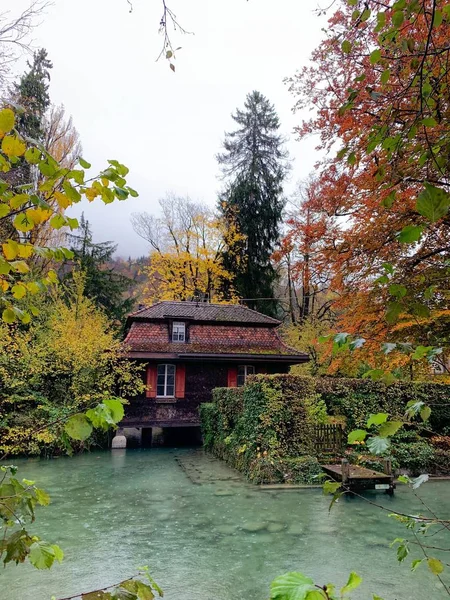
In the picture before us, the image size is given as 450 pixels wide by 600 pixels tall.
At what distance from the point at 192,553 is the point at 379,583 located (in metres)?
2.39

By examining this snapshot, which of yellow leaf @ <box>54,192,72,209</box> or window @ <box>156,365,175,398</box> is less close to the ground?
yellow leaf @ <box>54,192,72,209</box>

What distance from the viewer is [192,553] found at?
5.85m

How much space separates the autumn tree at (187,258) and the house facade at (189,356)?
7.32 m

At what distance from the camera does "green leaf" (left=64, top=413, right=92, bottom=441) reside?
1.36 metres

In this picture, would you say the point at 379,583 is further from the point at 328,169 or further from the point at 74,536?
the point at 328,169

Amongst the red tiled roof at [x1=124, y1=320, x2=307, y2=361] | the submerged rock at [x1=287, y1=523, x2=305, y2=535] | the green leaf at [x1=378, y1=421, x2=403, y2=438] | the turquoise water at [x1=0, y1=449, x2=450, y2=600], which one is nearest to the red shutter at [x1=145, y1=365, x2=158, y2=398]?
the red tiled roof at [x1=124, y1=320, x2=307, y2=361]

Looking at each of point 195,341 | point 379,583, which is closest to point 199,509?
point 379,583

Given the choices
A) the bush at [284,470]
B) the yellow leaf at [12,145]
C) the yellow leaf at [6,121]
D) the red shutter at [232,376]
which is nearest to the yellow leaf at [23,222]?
the yellow leaf at [12,145]

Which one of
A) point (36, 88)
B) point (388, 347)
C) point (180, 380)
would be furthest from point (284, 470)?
point (36, 88)

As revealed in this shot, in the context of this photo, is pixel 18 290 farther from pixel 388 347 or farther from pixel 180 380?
pixel 180 380

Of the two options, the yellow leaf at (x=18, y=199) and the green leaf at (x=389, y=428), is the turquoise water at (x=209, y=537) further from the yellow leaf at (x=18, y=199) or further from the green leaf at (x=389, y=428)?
the yellow leaf at (x=18, y=199)

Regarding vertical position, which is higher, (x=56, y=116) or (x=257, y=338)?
(x=56, y=116)

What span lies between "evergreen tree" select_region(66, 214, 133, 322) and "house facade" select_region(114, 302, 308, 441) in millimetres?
5100

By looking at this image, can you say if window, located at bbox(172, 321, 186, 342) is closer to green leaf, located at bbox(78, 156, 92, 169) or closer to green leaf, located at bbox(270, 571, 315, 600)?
green leaf, located at bbox(78, 156, 92, 169)
